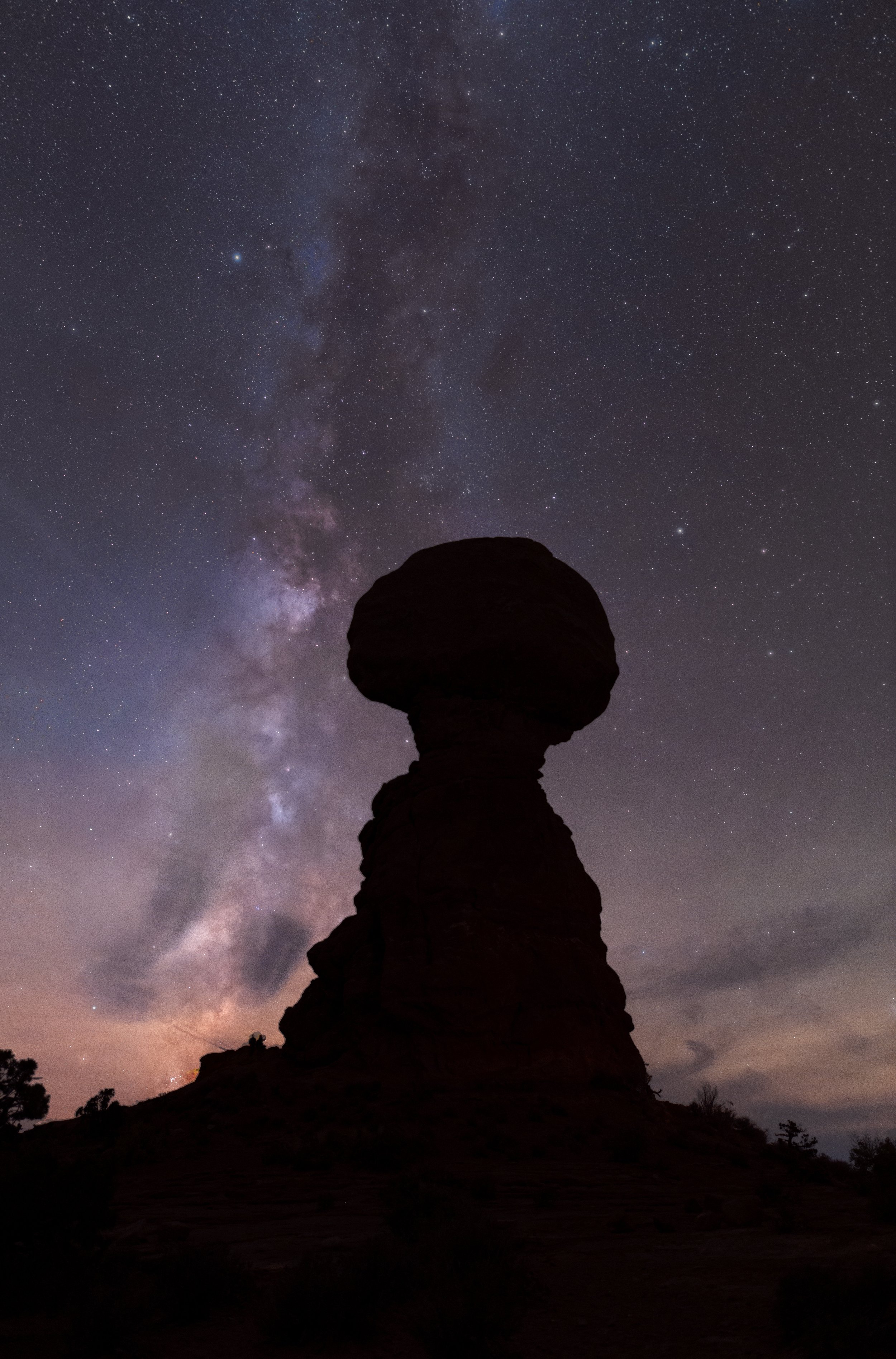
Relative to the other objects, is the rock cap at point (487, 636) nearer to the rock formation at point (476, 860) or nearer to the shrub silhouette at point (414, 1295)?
the rock formation at point (476, 860)

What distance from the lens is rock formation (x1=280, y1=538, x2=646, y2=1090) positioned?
20.2 m

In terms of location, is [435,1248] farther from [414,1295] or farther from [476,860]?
[476,860]

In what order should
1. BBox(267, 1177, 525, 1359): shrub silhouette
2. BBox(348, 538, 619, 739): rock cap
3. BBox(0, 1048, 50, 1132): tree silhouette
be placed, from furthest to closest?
BBox(348, 538, 619, 739): rock cap
BBox(0, 1048, 50, 1132): tree silhouette
BBox(267, 1177, 525, 1359): shrub silhouette

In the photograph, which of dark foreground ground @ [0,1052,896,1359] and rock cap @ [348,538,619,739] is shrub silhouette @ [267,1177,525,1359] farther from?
rock cap @ [348,538,619,739]

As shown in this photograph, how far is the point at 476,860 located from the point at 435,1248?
561 inches

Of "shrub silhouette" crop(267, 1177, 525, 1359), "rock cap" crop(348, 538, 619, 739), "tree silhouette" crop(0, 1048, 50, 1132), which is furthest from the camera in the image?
"rock cap" crop(348, 538, 619, 739)

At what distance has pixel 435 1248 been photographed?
8086mm

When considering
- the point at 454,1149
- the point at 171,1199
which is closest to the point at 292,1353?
the point at 171,1199

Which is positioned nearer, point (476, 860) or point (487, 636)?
point (476, 860)

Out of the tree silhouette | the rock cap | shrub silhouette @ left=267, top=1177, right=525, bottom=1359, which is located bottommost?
shrub silhouette @ left=267, top=1177, right=525, bottom=1359

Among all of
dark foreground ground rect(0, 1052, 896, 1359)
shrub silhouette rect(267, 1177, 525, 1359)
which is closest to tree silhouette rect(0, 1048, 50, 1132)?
dark foreground ground rect(0, 1052, 896, 1359)

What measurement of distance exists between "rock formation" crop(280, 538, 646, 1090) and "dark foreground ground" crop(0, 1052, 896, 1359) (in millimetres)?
3339

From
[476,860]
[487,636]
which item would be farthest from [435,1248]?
[487,636]

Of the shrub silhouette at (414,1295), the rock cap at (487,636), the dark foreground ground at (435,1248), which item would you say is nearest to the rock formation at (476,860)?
the rock cap at (487,636)
